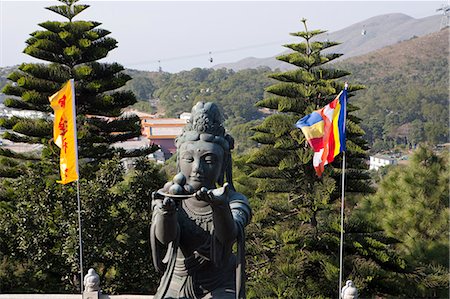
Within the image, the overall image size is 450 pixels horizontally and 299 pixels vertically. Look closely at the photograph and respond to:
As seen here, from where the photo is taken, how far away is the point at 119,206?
11273 millimetres

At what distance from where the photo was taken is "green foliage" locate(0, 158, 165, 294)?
10.6m

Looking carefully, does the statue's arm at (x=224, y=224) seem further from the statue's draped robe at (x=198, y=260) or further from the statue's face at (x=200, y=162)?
the statue's face at (x=200, y=162)

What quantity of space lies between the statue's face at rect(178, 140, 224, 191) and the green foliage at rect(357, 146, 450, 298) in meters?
9.40

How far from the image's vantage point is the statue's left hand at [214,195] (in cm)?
405

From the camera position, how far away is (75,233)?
10.3m

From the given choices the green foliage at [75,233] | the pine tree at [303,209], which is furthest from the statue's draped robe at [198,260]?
the pine tree at [303,209]

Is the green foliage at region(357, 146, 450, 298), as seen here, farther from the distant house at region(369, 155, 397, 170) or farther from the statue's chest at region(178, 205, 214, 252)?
the distant house at region(369, 155, 397, 170)

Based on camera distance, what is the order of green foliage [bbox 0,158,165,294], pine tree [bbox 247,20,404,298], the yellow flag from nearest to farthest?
1. the yellow flag
2. green foliage [bbox 0,158,165,294]
3. pine tree [bbox 247,20,404,298]

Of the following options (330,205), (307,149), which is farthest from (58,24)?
(330,205)

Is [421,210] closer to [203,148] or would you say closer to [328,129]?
[328,129]

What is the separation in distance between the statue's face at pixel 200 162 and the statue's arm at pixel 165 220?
1.24 feet

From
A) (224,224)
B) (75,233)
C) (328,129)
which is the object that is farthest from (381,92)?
(224,224)

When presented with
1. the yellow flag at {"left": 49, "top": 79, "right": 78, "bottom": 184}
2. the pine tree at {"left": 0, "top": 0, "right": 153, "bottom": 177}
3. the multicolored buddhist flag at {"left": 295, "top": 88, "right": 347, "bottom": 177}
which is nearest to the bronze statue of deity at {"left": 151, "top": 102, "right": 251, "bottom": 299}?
the yellow flag at {"left": 49, "top": 79, "right": 78, "bottom": 184}

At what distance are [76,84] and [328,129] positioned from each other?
6.27 meters
